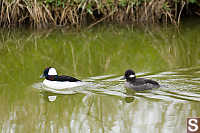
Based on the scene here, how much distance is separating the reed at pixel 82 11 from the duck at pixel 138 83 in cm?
587

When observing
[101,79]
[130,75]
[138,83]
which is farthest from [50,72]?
[138,83]

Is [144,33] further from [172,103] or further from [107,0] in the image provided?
[172,103]

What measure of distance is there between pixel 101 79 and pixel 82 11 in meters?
5.77

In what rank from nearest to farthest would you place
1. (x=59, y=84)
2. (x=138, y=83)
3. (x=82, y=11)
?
(x=138, y=83), (x=59, y=84), (x=82, y=11)

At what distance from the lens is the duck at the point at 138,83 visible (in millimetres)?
8141

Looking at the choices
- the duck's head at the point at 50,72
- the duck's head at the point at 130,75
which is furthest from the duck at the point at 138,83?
the duck's head at the point at 50,72

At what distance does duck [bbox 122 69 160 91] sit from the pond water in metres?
0.10

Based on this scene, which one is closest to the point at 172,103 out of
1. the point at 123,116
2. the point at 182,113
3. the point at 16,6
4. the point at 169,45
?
the point at 182,113

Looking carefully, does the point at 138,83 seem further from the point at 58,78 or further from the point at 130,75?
the point at 58,78

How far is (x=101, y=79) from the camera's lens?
29.3 ft

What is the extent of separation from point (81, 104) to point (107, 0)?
708 centimetres

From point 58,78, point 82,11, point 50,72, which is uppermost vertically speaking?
point 82,11

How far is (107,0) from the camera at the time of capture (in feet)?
46.4

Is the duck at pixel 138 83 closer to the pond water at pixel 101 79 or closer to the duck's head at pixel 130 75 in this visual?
the duck's head at pixel 130 75
